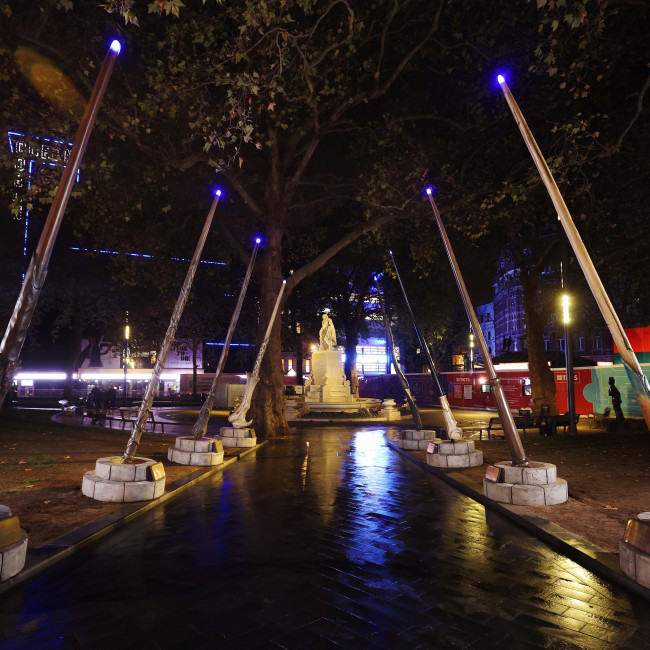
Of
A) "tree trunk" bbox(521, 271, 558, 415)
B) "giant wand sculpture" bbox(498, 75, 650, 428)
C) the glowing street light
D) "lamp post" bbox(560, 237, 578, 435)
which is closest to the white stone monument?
"tree trunk" bbox(521, 271, 558, 415)

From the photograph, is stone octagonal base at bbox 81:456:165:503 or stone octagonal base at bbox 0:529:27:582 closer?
stone octagonal base at bbox 0:529:27:582

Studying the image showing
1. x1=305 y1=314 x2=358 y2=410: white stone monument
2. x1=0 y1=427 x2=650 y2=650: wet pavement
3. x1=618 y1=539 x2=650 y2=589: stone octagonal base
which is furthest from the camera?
x1=305 y1=314 x2=358 y2=410: white stone monument

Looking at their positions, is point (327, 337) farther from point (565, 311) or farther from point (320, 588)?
point (320, 588)

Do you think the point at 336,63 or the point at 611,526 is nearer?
the point at 611,526

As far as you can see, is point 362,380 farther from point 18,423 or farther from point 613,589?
point 613,589

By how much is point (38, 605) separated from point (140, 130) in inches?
531

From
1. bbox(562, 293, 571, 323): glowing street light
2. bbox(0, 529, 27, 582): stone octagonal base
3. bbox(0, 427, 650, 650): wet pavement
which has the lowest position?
bbox(0, 427, 650, 650): wet pavement

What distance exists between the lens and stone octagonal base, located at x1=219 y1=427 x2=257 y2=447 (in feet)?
49.2

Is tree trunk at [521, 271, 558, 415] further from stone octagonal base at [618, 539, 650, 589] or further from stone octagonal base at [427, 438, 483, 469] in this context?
stone octagonal base at [618, 539, 650, 589]

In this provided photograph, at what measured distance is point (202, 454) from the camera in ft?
37.5

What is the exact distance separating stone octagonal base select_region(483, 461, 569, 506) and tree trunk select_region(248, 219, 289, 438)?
1128 cm

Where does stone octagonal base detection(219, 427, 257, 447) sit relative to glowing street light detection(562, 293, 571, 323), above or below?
below

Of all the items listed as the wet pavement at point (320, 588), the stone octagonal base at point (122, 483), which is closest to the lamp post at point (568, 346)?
the wet pavement at point (320, 588)

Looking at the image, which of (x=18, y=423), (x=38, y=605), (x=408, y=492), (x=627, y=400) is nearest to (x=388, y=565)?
(x=38, y=605)
